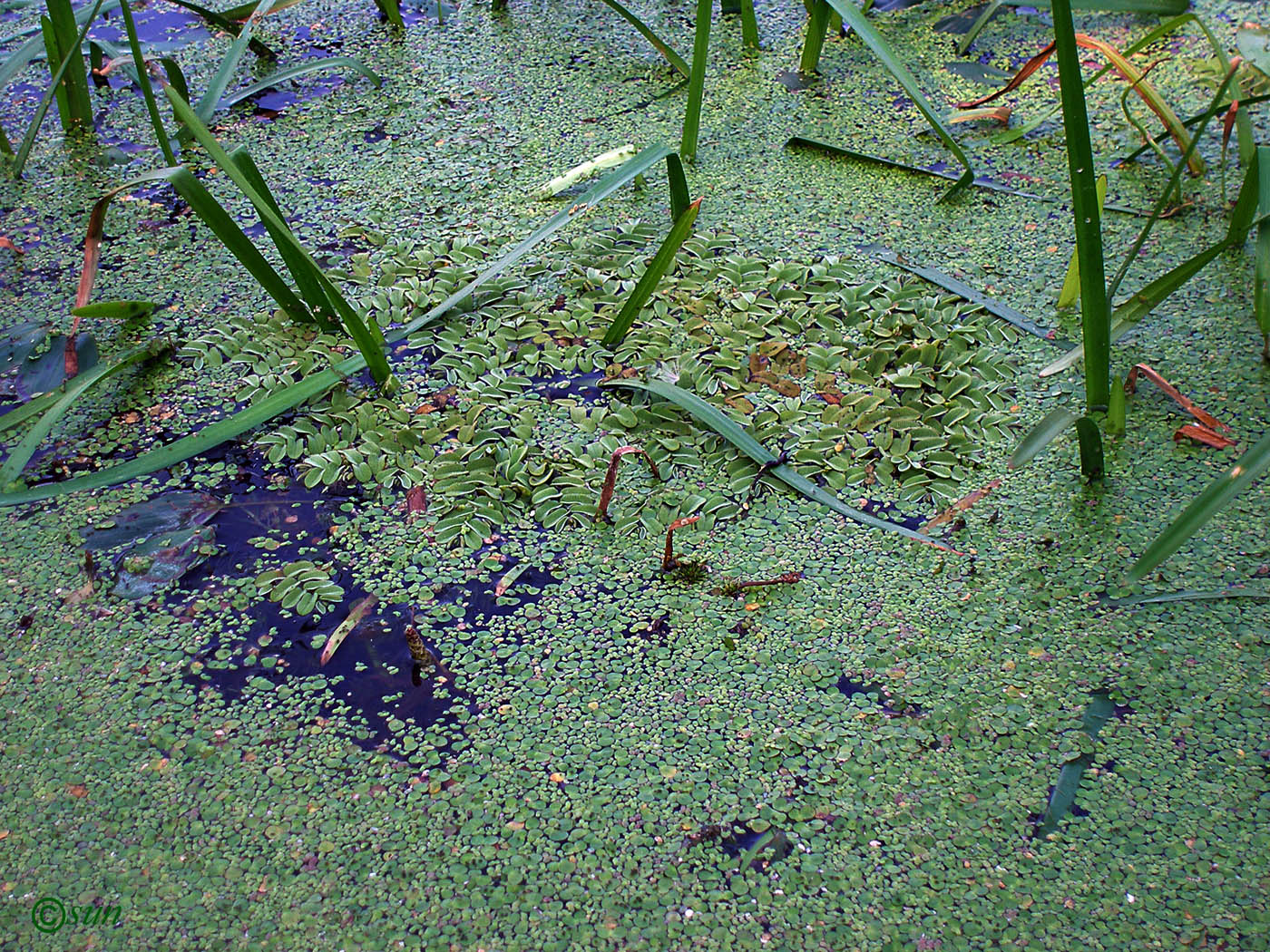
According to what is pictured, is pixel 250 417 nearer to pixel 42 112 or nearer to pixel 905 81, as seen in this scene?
pixel 42 112

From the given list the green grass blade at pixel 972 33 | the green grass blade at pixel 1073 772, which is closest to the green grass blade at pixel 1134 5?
the green grass blade at pixel 972 33

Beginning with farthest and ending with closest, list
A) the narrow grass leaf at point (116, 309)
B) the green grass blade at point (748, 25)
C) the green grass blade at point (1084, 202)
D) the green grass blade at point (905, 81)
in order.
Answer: the green grass blade at point (748, 25) → the green grass blade at point (905, 81) → the narrow grass leaf at point (116, 309) → the green grass blade at point (1084, 202)

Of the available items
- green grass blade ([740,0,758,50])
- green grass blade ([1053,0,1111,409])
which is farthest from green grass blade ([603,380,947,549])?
green grass blade ([740,0,758,50])

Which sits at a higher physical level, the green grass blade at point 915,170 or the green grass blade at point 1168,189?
the green grass blade at point 1168,189

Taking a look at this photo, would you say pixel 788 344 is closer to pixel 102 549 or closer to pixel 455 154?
pixel 455 154

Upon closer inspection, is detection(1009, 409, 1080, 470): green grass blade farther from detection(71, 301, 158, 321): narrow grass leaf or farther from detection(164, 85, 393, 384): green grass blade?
detection(71, 301, 158, 321): narrow grass leaf

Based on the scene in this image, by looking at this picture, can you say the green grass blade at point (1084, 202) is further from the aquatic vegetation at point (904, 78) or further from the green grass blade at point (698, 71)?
the green grass blade at point (698, 71)
